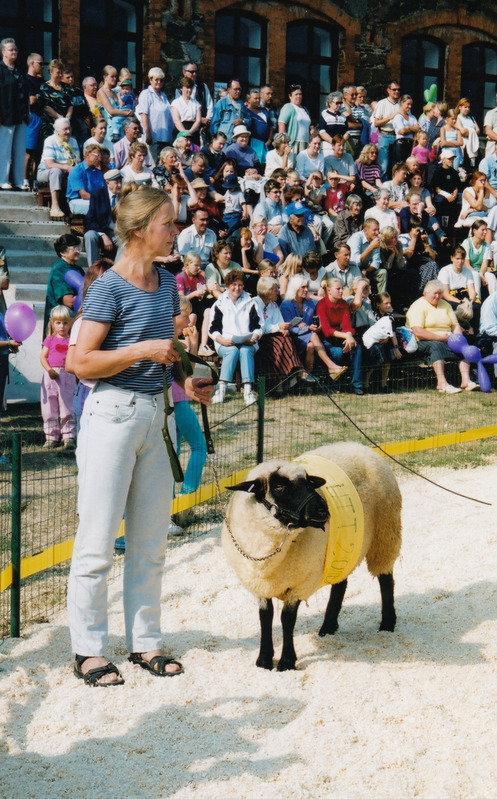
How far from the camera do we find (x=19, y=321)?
405 inches

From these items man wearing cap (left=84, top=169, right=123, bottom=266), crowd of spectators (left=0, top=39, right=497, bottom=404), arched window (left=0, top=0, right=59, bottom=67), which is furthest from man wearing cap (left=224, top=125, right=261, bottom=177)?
arched window (left=0, top=0, right=59, bottom=67)

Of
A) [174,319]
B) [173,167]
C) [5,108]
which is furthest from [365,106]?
[174,319]

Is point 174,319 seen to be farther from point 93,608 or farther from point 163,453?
point 93,608

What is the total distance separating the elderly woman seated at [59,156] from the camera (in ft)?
43.7

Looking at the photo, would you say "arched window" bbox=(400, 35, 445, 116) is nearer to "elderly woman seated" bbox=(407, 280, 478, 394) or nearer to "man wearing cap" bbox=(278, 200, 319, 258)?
"man wearing cap" bbox=(278, 200, 319, 258)

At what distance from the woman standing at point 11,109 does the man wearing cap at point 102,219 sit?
1.86 meters

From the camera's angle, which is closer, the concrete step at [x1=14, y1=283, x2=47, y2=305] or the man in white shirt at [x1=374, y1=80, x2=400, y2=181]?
the concrete step at [x1=14, y1=283, x2=47, y2=305]

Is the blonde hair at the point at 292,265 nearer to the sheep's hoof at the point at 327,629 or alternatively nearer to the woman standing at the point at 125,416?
the sheep's hoof at the point at 327,629

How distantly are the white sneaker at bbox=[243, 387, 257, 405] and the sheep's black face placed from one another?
5648 mm

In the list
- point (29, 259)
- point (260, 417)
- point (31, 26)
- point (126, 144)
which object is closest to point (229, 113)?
point (126, 144)

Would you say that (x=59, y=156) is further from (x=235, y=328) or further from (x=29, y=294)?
(x=235, y=328)

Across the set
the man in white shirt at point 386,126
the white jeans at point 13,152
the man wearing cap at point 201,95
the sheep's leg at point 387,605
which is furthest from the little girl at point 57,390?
the man in white shirt at point 386,126

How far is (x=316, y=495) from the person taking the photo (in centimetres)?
510

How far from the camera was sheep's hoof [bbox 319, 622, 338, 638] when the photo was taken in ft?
19.7
